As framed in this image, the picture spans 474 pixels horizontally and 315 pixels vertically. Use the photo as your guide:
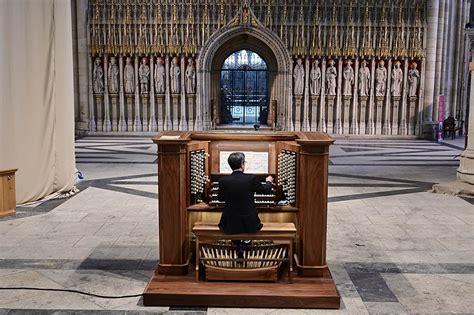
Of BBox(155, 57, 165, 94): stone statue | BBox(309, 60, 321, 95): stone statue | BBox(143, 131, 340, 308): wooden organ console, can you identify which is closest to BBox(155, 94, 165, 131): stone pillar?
BBox(155, 57, 165, 94): stone statue

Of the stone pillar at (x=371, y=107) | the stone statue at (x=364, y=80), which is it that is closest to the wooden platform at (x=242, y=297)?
the stone statue at (x=364, y=80)

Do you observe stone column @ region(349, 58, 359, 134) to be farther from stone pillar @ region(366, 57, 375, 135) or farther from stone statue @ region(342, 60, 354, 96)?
stone pillar @ region(366, 57, 375, 135)

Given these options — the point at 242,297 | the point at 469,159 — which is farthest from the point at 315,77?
the point at 242,297

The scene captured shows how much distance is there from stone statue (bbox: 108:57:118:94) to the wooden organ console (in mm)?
16232

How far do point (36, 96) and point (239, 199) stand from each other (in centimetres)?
544

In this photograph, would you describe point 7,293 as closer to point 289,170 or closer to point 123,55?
point 289,170

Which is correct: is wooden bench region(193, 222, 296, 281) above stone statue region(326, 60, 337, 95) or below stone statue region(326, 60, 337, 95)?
below

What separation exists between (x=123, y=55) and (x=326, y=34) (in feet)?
25.9

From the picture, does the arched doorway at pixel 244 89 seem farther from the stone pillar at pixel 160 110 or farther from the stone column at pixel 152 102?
the stone column at pixel 152 102

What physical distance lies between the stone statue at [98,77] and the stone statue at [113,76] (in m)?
0.32

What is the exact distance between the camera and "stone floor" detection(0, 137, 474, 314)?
4590 millimetres

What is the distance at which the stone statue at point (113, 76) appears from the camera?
819 inches

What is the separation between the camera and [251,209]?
15.3 feet

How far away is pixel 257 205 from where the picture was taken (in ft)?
17.4
